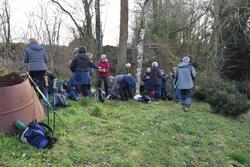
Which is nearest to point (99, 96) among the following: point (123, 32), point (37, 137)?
point (123, 32)

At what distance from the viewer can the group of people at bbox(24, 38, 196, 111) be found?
481 inches

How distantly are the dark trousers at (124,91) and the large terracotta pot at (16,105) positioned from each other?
6.39 meters

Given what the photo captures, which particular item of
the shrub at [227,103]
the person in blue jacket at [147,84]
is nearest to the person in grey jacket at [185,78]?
the shrub at [227,103]

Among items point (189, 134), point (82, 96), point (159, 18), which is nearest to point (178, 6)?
point (159, 18)

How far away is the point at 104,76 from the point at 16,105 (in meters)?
7.28

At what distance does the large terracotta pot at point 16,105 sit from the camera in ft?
26.9

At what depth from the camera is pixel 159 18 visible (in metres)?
25.7

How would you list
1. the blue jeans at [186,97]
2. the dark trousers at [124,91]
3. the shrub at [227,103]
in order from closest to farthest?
the blue jeans at [186,97] < the dark trousers at [124,91] < the shrub at [227,103]

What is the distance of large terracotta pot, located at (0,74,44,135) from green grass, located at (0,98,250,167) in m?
0.44

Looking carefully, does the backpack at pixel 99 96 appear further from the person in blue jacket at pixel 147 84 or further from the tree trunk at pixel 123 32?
the tree trunk at pixel 123 32

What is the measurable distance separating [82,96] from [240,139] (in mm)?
5678

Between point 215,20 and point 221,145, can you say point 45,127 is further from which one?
point 215,20

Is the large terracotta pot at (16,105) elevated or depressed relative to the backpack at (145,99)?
elevated

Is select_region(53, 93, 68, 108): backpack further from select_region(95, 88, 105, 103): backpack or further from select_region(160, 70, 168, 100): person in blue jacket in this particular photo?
select_region(160, 70, 168, 100): person in blue jacket
